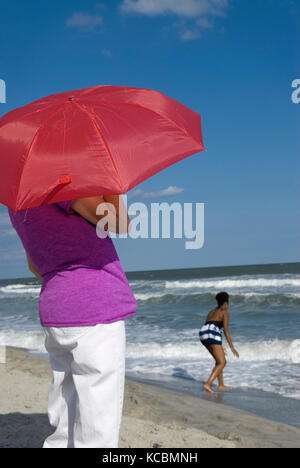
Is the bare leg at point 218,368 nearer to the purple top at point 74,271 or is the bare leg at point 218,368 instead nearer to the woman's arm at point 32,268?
Answer: the woman's arm at point 32,268

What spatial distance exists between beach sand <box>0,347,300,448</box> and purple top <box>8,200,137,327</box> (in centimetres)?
175

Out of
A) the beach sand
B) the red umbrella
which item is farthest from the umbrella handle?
the beach sand

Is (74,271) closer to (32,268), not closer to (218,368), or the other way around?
(32,268)

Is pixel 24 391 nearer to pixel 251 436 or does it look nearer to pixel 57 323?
pixel 251 436

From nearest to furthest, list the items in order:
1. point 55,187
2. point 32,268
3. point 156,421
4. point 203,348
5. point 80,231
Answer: point 55,187 → point 80,231 → point 32,268 → point 156,421 → point 203,348

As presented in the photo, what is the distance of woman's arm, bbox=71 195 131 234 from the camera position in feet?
6.78

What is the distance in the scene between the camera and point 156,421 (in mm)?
4527

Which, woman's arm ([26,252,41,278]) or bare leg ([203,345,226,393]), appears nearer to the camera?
woman's arm ([26,252,41,278])

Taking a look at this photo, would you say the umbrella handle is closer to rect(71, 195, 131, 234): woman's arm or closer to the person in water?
rect(71, 195, 131, 234): woman's arm

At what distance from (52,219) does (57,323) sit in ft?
1.50

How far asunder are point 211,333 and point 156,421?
337 cm

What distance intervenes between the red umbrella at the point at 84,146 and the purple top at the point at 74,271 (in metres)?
0.14

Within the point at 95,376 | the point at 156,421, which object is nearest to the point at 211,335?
the point at 156,421

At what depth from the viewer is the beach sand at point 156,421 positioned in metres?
3.66
